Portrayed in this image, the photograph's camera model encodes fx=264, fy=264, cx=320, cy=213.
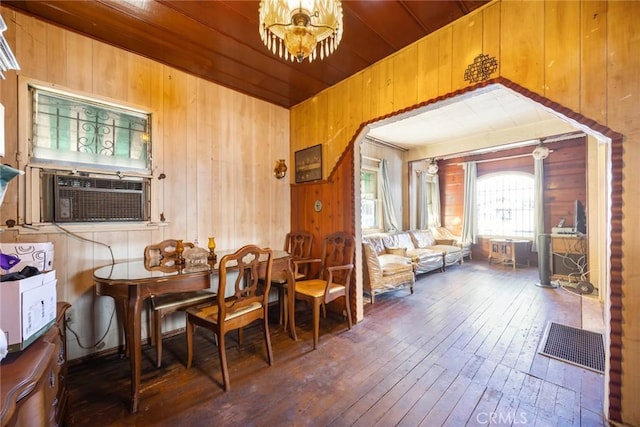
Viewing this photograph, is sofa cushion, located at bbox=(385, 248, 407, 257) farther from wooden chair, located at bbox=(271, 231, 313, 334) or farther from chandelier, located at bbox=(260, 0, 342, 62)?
chandelier, located at bbox=(260, 0, 342, 62)

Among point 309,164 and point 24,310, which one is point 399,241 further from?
point 24,310

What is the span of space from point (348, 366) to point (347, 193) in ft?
5.47

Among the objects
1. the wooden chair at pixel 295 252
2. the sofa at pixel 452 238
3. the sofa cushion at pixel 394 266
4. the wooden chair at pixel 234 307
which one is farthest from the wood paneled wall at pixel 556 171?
the wooden chair at pixel 234 307

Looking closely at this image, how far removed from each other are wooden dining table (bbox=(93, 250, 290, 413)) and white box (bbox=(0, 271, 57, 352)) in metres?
0.50

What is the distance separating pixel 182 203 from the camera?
8.86ft

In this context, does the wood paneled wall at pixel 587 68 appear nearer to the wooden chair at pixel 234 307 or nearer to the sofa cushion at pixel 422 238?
the wooden chair at pixel 234 307

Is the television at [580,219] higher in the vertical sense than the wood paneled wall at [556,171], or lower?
lower

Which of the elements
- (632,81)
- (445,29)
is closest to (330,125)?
(445,29)

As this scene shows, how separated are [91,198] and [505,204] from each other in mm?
7817

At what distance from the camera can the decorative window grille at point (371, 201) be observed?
5570mm

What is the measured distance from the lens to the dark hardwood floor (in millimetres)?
1580

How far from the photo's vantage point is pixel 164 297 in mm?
2172

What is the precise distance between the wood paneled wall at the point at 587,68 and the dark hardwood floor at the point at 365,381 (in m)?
0.46

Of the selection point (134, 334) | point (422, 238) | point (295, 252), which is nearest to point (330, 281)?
point (295, 252)
